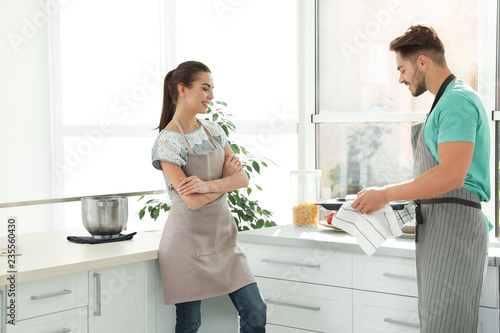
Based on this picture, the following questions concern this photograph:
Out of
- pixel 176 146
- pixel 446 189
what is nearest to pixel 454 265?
pixel 446 189

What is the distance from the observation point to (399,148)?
3.11 metres

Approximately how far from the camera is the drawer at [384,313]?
225 centimetres

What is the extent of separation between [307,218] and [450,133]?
135 cm

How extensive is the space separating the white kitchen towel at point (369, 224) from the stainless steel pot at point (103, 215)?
2.71ft

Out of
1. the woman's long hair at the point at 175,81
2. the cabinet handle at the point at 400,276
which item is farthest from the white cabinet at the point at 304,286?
the woman's long hair at the point at 175,81

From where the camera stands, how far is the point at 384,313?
2309 millimetres

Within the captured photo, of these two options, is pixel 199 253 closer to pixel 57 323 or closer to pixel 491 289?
pixel 57 323

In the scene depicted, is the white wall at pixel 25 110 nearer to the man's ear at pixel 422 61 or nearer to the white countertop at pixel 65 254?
the white countertop at pixel 65 254

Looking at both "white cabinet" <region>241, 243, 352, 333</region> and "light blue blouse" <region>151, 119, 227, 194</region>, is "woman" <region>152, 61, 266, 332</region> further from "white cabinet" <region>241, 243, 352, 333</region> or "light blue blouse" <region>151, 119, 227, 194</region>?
"white cabinet" <region>241, 243, 352, 333</region>

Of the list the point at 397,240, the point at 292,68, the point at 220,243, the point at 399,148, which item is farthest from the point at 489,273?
the point at 292,68

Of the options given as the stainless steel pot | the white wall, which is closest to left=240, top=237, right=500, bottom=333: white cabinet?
the stainless steel pot

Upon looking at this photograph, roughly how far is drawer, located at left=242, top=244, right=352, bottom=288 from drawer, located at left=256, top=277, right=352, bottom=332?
0.10 ft

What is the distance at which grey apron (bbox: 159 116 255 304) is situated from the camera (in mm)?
2041

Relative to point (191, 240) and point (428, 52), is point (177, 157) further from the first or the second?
point (428, 52)
